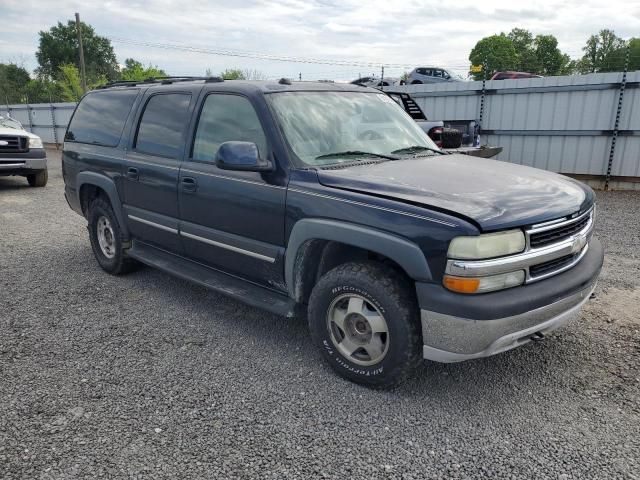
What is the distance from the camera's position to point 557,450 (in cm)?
260

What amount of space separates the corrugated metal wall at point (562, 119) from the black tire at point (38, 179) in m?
9.98

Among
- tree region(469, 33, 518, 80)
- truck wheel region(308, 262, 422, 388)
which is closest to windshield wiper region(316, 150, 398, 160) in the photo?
truck wheel region(308, 262, 422, 388)

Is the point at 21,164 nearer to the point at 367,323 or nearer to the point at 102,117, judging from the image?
the point at 102,117

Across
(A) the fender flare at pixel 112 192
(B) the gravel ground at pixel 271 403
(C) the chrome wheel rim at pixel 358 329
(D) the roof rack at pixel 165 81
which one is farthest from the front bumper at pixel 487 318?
(A) the fender flare at pixel 112 192

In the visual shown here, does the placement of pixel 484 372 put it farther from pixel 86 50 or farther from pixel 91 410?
pixel 86 50

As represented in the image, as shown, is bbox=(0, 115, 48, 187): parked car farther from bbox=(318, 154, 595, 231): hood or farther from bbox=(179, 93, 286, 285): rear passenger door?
bbox=(318, 154, 595, 231): hood

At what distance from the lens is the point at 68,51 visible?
74375 mm

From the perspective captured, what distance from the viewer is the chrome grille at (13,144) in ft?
35.0

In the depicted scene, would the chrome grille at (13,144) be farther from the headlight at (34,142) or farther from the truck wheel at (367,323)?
the truck wheel at (367,323)

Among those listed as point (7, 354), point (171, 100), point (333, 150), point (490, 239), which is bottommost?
point (7, 354)

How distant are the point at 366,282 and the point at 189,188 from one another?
1808 millimetres

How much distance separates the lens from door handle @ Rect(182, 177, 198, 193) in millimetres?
3971

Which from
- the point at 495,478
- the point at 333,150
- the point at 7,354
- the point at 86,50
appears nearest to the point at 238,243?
the point at 333,150

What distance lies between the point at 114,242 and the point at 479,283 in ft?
12.7
